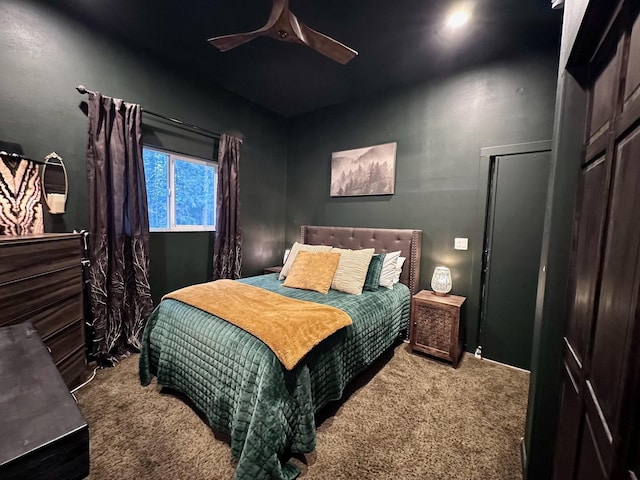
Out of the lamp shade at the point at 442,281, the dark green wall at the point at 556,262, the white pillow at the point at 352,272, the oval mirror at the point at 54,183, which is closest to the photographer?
the dark green wall at the point at 556,262

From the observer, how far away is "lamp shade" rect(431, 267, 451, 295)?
262 centimetres

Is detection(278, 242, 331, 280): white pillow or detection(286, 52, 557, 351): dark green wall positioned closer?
detection(286, 52, 557, 351): dark green wall

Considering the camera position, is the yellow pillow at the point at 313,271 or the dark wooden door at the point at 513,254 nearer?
the dark wooden door at the point at 513,254

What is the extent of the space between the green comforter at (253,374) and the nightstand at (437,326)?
0.53 meters

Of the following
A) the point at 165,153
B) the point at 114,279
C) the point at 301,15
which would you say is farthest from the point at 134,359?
the point at 301,15

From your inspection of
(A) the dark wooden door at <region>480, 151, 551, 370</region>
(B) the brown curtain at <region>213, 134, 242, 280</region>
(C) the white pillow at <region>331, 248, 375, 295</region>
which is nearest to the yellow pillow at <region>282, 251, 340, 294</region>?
(C) the white pillow at <region>331, 248, 375, 295</region>

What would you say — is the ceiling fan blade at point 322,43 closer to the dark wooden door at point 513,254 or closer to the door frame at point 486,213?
the door frame at point 486,213

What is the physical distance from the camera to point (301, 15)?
80.8 inches

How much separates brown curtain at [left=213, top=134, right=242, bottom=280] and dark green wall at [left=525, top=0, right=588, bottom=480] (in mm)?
3017

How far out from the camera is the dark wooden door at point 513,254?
2.29 metres

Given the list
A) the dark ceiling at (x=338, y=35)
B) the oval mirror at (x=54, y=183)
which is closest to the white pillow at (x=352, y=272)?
the dark ceiling at (x=338, y=35)

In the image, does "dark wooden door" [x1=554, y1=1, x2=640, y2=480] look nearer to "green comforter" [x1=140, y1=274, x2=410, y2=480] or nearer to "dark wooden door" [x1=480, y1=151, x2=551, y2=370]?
"green comforter" [x1=140, y1=274, x2=410, y2=480]

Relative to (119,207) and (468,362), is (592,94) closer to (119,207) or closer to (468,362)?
(468,362)

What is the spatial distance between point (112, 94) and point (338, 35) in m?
2.15
